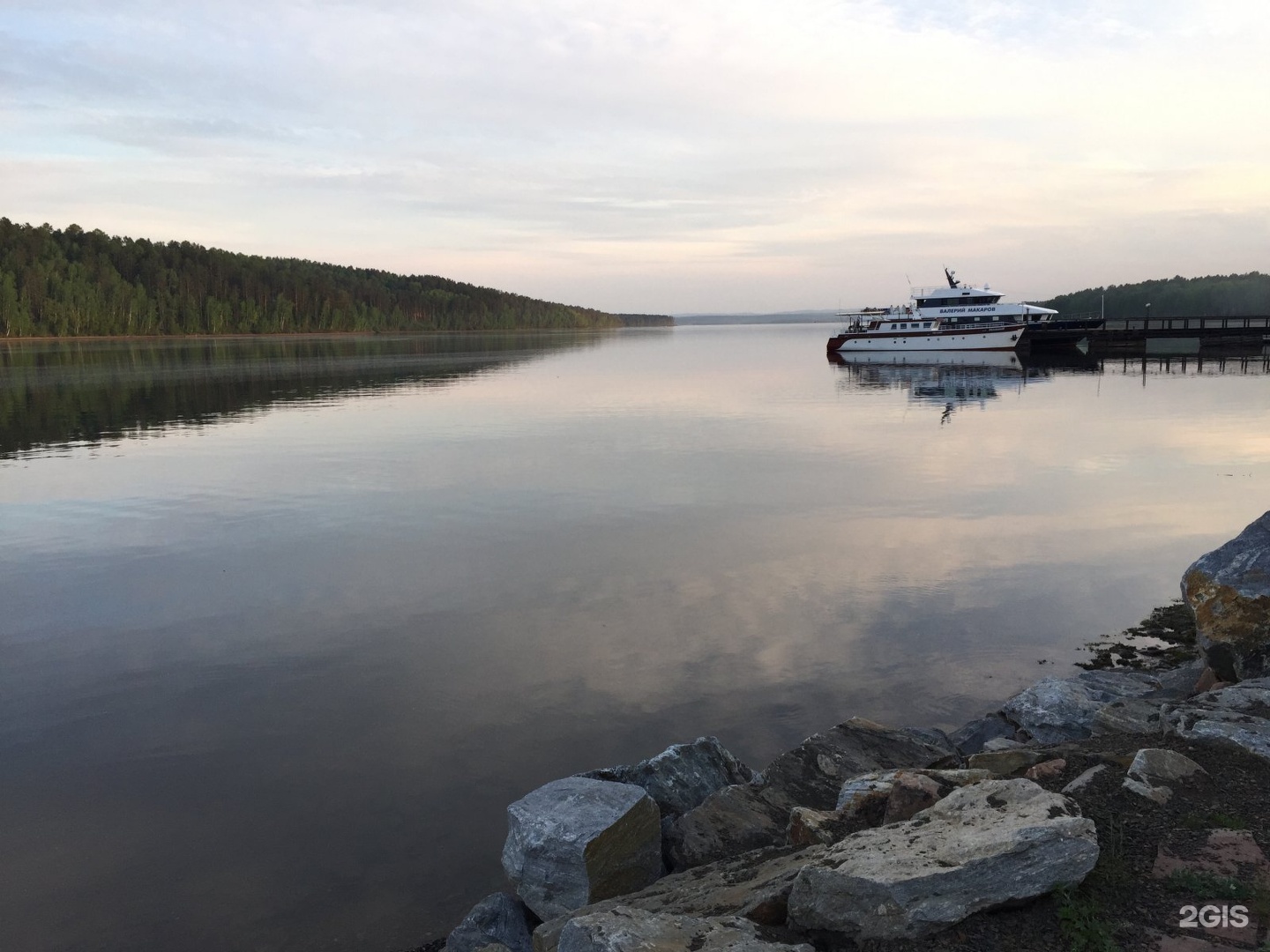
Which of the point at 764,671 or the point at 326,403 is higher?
the point at 326,403

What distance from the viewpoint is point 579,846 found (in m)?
6.32

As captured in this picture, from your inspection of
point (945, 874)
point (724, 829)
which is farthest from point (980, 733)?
point (945, 874)

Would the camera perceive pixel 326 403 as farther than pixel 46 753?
Yes

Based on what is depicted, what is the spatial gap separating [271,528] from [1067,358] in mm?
85765

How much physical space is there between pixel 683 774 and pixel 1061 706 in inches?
164

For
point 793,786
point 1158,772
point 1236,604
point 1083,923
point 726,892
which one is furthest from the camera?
point 1236,604

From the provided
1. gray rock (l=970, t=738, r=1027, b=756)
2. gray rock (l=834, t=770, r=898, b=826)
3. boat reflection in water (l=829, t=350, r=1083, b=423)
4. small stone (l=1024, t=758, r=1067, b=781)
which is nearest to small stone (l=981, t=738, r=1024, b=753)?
gray rock (l=970, t=738, r=1027, b=756)

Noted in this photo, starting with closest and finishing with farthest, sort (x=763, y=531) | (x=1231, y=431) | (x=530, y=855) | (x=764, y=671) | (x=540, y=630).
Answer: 1. (x=530, y=855)
2. (x=764, y=671)
3. (x=540, y=630)
4. (x=763, y=531)
5. (x=1231, y=431)

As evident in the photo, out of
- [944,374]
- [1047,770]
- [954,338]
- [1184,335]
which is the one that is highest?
[954,338]

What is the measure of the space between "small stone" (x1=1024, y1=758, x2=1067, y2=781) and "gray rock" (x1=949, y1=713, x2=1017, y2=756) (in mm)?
2335

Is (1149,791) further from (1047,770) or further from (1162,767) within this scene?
(1047,770)

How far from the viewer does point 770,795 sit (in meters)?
7.49

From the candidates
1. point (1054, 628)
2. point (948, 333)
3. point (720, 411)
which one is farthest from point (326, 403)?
point (948, 333)

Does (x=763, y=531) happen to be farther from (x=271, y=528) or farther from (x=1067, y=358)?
→ (x=1067, y=358)
